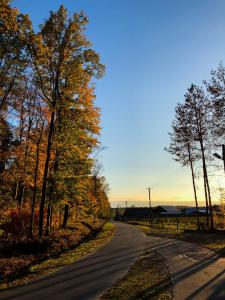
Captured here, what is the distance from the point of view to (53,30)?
78.6 ft

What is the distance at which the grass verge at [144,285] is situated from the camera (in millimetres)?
10594

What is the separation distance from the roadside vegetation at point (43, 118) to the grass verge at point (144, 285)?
5.33 metres

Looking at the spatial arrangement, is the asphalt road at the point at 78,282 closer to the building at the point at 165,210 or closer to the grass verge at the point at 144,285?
the grass verge at the point at 144,285

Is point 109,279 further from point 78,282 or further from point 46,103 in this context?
point 46,103

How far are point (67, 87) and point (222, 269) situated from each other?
1470cm

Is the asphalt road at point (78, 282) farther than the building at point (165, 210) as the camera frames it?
No

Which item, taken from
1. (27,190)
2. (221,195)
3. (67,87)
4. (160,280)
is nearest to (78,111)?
(67,87)

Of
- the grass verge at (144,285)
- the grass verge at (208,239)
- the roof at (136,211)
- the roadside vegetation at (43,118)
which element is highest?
the roof at (136,211)

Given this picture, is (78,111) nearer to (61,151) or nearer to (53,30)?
(61,151)

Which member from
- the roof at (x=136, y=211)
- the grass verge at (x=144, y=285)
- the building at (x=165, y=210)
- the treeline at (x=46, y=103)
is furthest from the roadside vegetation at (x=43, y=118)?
the roof at (x=136, y=211)

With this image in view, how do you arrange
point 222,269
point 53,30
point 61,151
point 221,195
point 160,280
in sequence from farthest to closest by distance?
point 221,195 → point 61,151 → point 53,30 → point 222,269 → point 160,280

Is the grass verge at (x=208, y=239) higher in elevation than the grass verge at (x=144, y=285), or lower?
higher

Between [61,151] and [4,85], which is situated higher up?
[4,85]

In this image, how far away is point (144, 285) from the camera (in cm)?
1217
